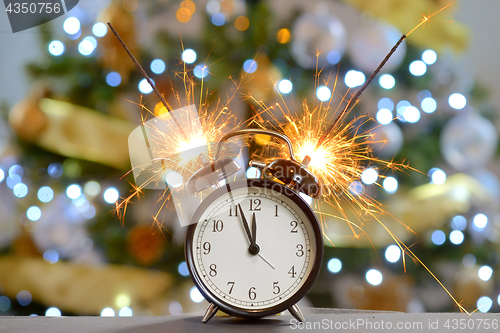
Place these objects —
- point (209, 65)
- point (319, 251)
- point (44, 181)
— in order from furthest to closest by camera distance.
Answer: point (44, 181)
point (209, 65)
point (319, 251)

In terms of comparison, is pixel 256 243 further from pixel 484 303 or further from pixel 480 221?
pixel 484 303

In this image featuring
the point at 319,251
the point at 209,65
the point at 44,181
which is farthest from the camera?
the point at 44,181

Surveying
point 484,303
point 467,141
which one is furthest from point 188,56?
point 484,303

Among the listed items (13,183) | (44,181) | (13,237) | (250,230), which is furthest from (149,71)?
(250,230)

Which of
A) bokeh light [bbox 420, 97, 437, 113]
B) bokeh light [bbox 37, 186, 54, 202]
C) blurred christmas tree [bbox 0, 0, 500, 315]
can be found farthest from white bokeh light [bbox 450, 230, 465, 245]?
bokeh light [bbox 37, 186, 54, 202]

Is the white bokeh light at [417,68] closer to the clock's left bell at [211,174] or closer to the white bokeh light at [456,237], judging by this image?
the white bokeh light at [456,237]

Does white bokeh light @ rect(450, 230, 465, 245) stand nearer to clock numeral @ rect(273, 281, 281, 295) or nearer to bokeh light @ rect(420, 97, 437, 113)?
bokeh light @ rect(420, 97, 437, 113)

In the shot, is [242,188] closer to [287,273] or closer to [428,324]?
[287,273]
